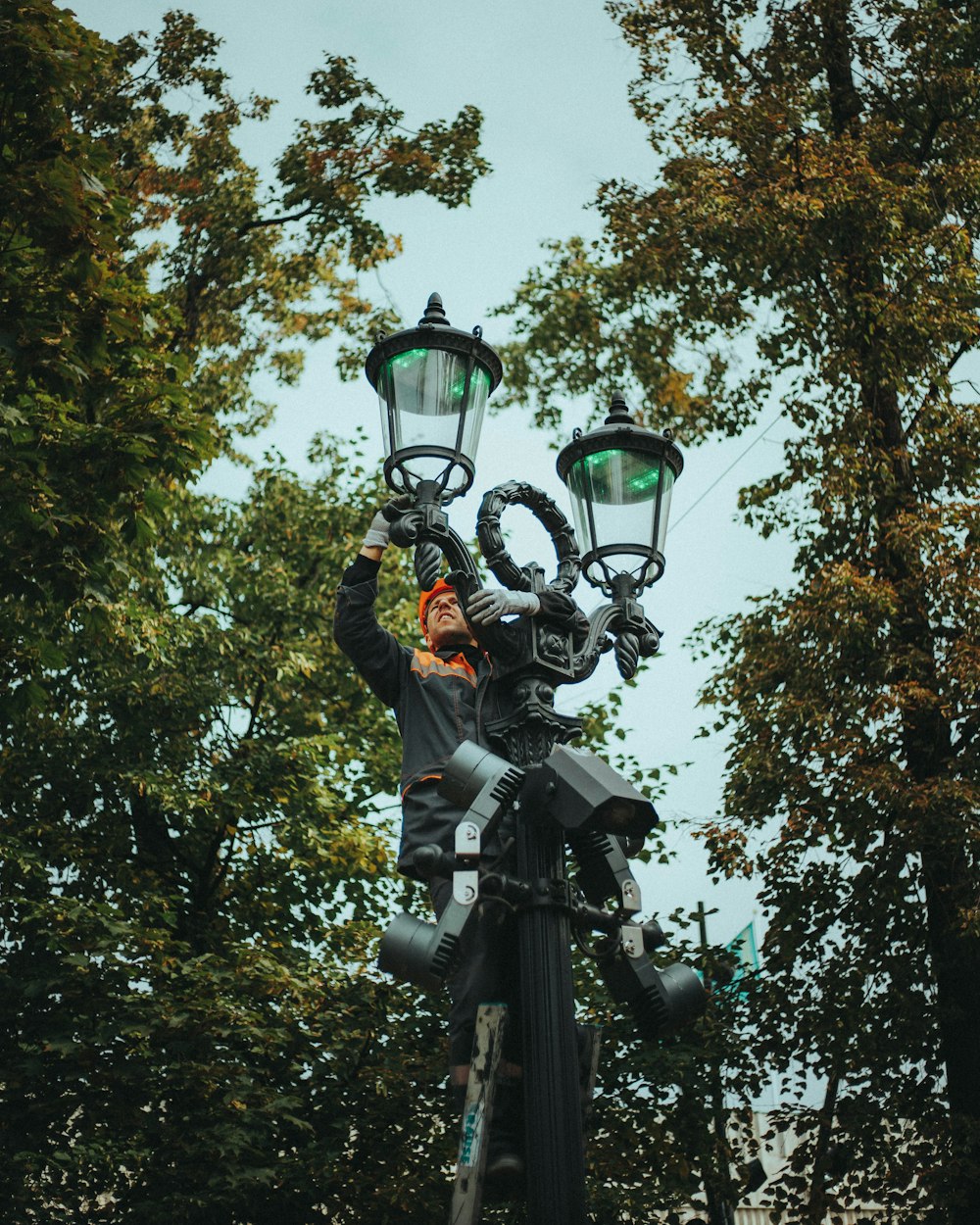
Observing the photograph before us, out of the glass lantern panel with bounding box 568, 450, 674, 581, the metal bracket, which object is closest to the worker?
the metal bracket

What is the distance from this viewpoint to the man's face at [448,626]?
19.0ft

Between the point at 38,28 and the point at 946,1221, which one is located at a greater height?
the point at 38,28

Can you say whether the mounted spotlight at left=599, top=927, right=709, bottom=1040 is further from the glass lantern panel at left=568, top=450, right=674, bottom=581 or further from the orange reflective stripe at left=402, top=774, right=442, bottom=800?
the glass lantern panel at left=568, top=450, right=674, bottom=581

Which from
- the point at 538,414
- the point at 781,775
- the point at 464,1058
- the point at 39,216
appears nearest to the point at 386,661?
the point at 464,1058

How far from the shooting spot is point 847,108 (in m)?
14.0

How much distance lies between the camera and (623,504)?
5.56m

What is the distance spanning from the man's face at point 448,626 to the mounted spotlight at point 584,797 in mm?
1446

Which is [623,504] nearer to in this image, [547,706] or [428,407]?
[428,407]

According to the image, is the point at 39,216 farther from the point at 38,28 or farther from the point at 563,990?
the point at 563,990

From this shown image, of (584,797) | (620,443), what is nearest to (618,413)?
(620,443)

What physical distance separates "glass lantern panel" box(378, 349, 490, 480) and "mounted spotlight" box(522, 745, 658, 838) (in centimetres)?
126

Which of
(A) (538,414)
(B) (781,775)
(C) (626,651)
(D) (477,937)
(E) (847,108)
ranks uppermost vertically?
(E) (847,108)

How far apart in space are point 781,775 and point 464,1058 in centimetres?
673

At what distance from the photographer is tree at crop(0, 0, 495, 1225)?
8.62 metres
